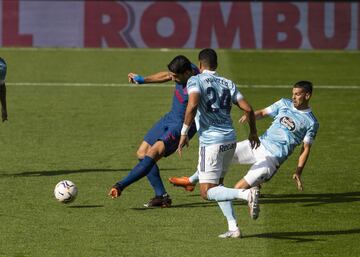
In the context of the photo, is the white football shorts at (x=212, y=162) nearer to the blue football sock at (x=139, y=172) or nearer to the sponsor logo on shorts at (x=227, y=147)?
the sponsor logo on shorts at (x=227, y=147)

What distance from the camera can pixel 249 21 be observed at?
3494 cm

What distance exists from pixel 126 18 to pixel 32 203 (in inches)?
819

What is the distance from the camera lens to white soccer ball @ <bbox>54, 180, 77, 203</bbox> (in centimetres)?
1427

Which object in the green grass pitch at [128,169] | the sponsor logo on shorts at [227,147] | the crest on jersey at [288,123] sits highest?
the crest on jersey at [288,123]

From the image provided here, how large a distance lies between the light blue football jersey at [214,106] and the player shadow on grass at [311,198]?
2427 mm

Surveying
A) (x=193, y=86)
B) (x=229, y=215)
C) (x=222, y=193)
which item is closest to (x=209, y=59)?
(x=193, y=86)

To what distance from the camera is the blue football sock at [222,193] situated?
40.9 ft

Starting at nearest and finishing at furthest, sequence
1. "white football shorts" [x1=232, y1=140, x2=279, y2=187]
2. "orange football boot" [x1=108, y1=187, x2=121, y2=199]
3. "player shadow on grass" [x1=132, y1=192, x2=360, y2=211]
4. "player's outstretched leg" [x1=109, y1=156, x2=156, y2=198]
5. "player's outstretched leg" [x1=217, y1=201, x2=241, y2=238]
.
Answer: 1. "player's outstretched leg" [x1=217, y1=201, x2=241, y2=238]
2. "orange football boot" [x1=108, y1=187, x2=121, y2=199]
3. "player's outstretched leg" [x1=109, y1=156, x2=156, y2=198]
4. "white football shorts" [x1=232, y1=140, x2=279, y2=187]
5. "player shadow on grass" [x1=132, y1=192, x2=360, y2=211]

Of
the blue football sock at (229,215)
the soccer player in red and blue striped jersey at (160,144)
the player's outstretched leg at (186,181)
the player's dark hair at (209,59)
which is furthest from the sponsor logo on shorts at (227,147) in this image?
the player's outstretched leg at (186,181)

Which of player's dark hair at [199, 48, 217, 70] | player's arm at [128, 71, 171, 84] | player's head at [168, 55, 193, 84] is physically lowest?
player's arm at [128, 71, 171, 84]

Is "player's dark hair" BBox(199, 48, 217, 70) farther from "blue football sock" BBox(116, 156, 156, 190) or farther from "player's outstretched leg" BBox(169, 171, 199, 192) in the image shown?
"player's outstretched leg" BBox(169, 171, 199, 192)

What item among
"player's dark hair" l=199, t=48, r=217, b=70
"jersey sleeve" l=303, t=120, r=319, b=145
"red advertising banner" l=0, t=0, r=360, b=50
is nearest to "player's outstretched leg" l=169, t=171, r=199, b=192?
"jersey sleeve" l=303, t=120, r=319, b=145

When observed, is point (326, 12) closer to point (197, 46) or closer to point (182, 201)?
point (197, 46)

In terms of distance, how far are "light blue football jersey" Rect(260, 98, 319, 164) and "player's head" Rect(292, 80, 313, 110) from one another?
0.08 m
